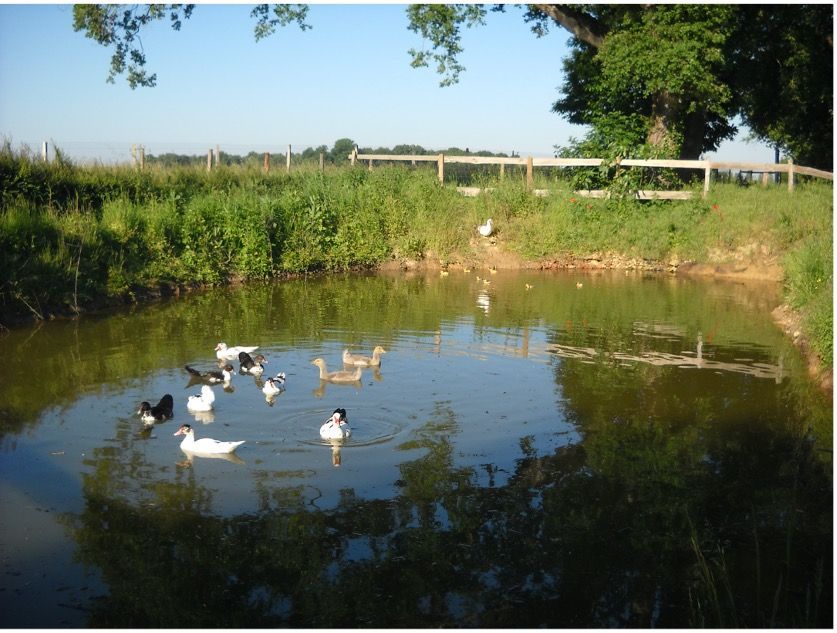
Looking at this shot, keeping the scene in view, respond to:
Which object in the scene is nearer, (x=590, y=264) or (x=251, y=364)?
(x=251, y=364)

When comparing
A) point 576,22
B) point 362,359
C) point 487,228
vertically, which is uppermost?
point 576,22

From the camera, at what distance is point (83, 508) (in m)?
8.41

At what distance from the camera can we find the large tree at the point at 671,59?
1137 inches

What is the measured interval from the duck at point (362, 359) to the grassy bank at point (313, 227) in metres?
6.90

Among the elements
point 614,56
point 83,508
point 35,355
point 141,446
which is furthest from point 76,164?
point 614,56

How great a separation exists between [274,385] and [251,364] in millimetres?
1342

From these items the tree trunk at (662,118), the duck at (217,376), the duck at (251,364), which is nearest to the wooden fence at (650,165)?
the tree trunk at (662,118)

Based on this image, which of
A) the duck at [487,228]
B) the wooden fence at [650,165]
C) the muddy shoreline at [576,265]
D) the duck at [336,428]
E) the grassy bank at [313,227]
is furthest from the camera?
the wooden fence at [650,165]

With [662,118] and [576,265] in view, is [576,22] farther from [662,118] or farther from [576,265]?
[576,265]

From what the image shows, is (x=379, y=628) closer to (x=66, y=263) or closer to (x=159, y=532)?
(x=159, y=532)

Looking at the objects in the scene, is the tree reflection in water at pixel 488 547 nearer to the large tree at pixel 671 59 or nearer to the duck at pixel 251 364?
the duck at pixel 251 364

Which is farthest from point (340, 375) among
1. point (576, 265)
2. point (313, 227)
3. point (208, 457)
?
point (576, 265)

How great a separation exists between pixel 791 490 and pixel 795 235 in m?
17.4

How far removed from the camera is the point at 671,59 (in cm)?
2845
